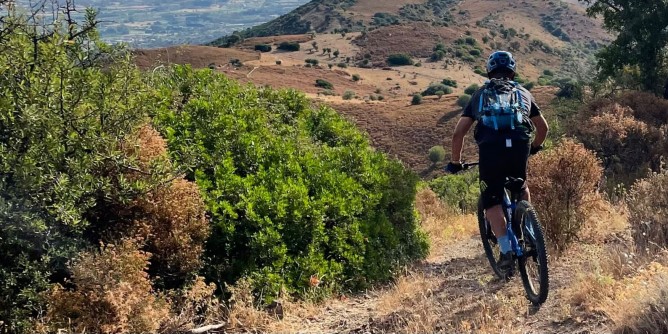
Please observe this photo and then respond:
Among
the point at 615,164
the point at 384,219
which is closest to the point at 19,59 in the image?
the point at 384,219

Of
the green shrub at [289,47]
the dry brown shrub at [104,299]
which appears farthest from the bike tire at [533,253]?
the green shrub at [289,47]

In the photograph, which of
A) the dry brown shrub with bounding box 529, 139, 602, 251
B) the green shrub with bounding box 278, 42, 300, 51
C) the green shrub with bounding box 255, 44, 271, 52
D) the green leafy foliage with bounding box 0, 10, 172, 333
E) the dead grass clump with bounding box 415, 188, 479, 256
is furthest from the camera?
the green shrub with bounding box 278, 42, 300, 51

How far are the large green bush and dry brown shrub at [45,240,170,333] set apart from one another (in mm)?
1023

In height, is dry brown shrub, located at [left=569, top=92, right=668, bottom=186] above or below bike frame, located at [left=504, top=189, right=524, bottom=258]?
below

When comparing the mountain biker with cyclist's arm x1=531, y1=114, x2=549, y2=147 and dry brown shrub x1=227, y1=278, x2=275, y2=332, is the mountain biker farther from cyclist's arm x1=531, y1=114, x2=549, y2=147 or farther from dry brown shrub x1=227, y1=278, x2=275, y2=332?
dry brown shrub x1=227, y1=278, x2=275, y2=332

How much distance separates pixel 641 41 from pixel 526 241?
1103cm

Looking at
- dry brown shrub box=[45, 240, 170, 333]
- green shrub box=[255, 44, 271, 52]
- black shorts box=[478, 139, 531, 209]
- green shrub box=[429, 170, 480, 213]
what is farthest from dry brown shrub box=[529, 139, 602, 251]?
green shrub box=[255, 44, 271, 52]

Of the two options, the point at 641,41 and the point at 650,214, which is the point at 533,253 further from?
the point at 641,41

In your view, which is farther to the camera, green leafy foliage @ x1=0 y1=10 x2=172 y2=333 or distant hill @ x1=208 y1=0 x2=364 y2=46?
distant hill @ x1=208 y1=0 x2=364 y2=46

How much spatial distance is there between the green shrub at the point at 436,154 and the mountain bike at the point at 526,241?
3496cm

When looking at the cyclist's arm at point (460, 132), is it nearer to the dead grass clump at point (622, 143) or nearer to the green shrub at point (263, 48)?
the dead grass clump at point (622, 143)

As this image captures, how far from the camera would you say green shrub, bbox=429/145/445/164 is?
39.1 metres

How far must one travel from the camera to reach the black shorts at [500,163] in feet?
14.0

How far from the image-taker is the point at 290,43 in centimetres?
8525
